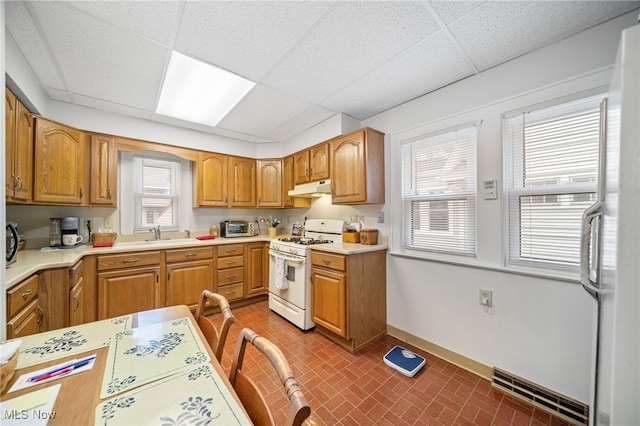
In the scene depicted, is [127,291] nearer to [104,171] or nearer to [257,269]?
[104,171]

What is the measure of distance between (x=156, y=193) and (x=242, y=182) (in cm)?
116

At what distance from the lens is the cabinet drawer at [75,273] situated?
6.19 feet

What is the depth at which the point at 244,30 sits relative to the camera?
1554 millimetres

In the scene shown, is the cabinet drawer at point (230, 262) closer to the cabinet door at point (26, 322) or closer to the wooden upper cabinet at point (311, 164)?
the wooden upper cabinet at point (311, 164)

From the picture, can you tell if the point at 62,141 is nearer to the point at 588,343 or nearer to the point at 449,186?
the point at 449,186

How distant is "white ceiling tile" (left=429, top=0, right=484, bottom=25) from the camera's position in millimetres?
1350

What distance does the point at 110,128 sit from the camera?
2758 millimetres

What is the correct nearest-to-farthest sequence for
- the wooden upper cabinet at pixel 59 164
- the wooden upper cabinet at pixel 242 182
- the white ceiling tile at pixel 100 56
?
the white ceiling tile at pixel 100 56, the wooden upper cabinet at pixel 59 164, the wooden upper cabinet at pixel 242 182

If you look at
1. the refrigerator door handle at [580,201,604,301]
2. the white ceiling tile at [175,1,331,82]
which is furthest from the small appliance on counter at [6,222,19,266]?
the refrigerator door handle at [580,201,604,301]

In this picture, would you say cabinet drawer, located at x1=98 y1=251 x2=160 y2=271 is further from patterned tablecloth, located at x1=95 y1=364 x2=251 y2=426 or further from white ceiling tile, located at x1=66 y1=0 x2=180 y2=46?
patterned tablecloth, located at x1=95 y1=364 x2=251 y2=426

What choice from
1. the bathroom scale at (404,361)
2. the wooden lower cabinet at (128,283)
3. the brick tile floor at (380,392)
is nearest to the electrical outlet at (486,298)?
the brick tile floor at (380,392)

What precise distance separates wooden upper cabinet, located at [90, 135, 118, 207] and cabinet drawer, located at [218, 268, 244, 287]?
1.48 meters

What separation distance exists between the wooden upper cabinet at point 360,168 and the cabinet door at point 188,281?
1.90 m

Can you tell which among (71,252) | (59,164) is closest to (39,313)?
(71,252)
